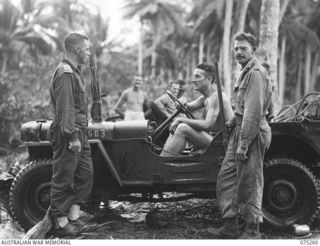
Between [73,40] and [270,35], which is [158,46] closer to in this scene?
[270,35]

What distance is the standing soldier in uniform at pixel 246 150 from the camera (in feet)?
13.4

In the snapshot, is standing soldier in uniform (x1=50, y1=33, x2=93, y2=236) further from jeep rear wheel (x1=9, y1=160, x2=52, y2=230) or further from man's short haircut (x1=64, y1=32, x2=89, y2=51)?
jeep rear wheel (x1=9, y1=160, x2=52, y2=230)

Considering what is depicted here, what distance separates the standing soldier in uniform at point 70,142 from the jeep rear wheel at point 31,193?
0.44 metres

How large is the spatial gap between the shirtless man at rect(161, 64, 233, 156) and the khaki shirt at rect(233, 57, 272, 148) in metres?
0.58

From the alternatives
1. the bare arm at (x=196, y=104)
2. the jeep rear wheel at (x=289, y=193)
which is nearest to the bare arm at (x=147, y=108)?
the bare arm at (x=196, y=104)

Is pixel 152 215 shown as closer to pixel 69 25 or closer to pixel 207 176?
pixel 207 176

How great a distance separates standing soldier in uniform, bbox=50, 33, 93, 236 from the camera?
4.24 meters

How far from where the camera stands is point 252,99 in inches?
160

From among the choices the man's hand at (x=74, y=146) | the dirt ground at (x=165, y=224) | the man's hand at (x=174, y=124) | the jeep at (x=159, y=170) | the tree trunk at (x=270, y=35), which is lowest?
the dirt ground at (x=165, y=224)

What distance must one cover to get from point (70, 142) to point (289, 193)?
237 centimetres

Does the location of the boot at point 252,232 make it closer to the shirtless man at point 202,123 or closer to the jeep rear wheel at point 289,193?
the jeep rear wheel at point 289,193

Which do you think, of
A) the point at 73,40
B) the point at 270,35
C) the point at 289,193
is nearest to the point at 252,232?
the point at 289,193

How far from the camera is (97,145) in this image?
4801 mm

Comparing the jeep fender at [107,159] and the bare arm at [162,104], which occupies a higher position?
the bare arm at [162,104]
